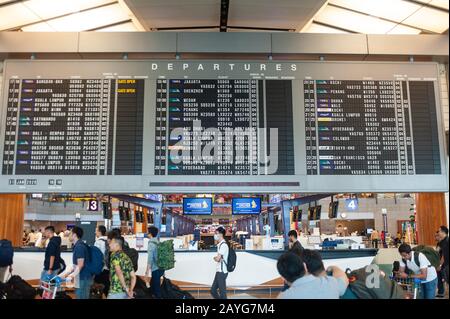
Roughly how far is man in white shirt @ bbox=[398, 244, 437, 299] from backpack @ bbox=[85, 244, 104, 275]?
4.23m

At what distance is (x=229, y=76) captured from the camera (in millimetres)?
6836

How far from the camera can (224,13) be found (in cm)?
698

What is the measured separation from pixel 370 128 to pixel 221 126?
2.25 metres

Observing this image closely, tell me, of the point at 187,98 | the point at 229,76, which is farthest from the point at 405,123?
the point at 187,98

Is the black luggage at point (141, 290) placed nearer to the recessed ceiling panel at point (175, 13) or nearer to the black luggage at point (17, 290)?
the black luggage at point (17, 290)

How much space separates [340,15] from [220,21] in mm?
1974

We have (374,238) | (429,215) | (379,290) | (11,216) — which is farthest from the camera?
(374,238)

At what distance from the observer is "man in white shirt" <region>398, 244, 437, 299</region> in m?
6.16

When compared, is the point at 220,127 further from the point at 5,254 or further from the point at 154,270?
the point at 5,254

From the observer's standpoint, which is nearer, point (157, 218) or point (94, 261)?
point (94, 261)

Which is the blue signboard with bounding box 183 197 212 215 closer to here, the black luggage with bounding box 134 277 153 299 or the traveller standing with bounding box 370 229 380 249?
the black luggage with bounding box 134 277 153 299

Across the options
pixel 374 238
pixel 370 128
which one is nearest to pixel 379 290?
pixel 370 128

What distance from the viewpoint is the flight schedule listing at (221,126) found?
21.4 feet

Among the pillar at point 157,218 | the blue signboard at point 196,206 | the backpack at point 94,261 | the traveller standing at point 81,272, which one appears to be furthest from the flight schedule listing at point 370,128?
the blue signboard at point 196,206
